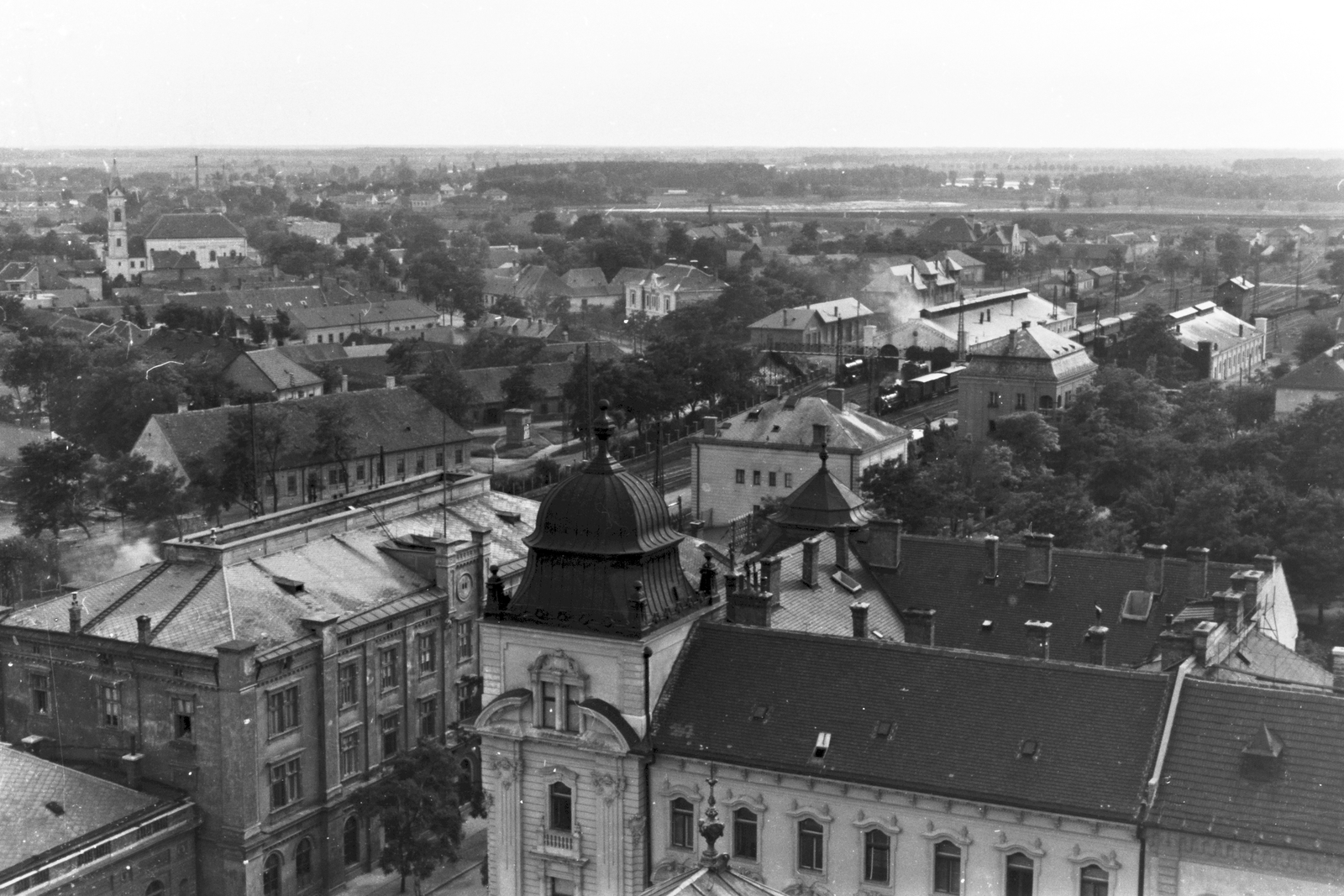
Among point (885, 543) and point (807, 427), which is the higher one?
point (885, 543)

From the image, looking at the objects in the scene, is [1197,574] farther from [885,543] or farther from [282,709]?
[282,709]

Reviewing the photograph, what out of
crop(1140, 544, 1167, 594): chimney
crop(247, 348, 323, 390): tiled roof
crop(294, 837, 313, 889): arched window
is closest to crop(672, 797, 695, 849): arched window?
crop(294, 837, 313, 889): arched window

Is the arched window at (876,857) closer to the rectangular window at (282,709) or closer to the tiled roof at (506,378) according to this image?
Result: the rectangular window at (282,709)

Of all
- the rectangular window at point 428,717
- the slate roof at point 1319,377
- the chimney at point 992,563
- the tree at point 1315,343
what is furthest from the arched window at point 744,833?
the tree at point 1315,343

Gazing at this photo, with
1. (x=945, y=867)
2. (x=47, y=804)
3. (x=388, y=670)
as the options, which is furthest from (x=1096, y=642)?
(x=47, y=804)

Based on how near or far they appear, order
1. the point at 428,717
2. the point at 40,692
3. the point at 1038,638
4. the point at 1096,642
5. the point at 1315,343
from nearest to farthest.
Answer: the point at 1096,642 → the point at 1038,638 → the point at 40,692 → the point at 428,717 → the point at 1315,343

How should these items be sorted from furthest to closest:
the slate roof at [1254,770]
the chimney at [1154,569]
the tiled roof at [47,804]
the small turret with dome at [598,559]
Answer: the chimney at [1154,569] → the tiled roof at [47,804] → the small turret with dome at [598,559] → the slate roof at [1254,770]

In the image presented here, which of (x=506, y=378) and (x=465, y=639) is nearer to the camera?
(x=465, y=639)
